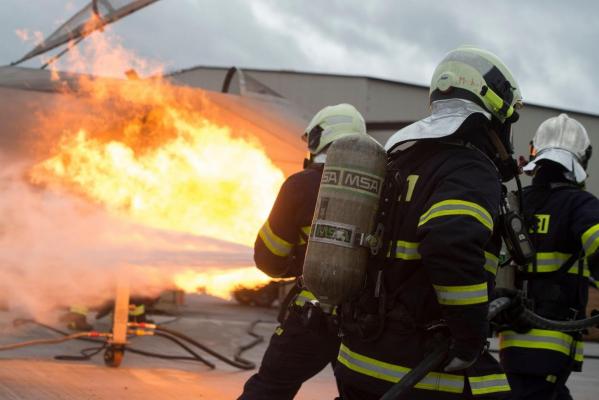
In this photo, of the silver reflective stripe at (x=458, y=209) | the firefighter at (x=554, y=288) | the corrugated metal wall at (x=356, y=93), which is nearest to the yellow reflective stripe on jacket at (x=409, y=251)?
the silver reflective stripe at (x=458, y=209)

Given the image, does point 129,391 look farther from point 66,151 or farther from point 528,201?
point 528,201

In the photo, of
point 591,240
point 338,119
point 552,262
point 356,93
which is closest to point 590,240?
point 591,240

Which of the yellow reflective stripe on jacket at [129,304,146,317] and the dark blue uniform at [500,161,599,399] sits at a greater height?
the dark blue uniform at [500,161,599,399]

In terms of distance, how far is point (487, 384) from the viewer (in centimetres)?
255

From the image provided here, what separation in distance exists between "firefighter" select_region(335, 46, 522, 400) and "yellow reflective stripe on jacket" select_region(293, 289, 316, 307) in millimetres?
782

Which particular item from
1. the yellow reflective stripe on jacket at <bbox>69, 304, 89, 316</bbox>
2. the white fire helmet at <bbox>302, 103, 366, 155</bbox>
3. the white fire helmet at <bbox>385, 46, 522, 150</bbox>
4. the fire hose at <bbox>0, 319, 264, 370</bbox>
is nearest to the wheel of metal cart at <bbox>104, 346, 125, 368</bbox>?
the fire hose at <bbox>0, 319, 264, 370</bbox>

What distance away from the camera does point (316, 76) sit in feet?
60.2

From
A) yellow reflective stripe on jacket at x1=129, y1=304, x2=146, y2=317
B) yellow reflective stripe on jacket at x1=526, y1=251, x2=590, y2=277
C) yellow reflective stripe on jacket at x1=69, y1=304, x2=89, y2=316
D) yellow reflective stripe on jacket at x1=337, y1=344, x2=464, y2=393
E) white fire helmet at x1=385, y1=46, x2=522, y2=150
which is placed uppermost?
white fire helmet at x1=385, y1=46, x2=522, y2=150

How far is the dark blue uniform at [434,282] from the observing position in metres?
2.34

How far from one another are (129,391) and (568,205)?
3.68 metres

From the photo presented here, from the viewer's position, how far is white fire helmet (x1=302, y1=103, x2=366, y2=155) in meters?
4.16

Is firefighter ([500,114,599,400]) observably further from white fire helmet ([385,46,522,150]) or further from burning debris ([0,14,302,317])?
burning debris ([0,14,302,317])

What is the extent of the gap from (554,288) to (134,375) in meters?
4.07

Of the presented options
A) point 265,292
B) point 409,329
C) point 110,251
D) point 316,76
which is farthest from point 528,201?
point 316,76
